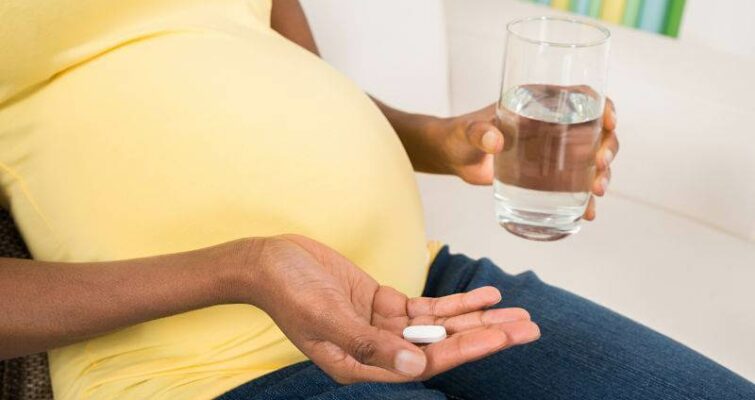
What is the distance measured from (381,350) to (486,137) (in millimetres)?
310

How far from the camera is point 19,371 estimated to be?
0.88m

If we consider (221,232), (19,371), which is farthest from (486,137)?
(19,371)

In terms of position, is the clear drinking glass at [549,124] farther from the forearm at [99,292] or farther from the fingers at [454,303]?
the forearm at [99,292]

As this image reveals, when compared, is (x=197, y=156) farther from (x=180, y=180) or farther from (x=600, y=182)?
(x=600, y=182)

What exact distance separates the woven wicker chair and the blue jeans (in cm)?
23

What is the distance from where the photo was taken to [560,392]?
903mm

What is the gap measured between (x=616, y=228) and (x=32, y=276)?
0.90 m

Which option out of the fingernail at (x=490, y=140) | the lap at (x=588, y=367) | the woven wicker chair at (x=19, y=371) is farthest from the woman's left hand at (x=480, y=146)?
the woven wicker chair at (x=19, y=371)

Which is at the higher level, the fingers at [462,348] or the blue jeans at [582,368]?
the fingers at [462,348]

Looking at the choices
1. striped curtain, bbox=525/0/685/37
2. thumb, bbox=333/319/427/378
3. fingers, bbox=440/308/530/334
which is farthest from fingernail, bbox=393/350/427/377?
striped curtain, bbox=525/0/685/37

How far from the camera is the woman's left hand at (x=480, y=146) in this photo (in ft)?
2.96

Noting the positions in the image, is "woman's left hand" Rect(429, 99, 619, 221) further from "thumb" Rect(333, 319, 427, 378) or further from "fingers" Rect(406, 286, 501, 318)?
"thumb" Rect(333, 319, 427, 378)

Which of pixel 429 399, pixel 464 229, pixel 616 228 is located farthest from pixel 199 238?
pixel 616 228

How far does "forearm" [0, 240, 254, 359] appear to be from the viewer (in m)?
0.75
